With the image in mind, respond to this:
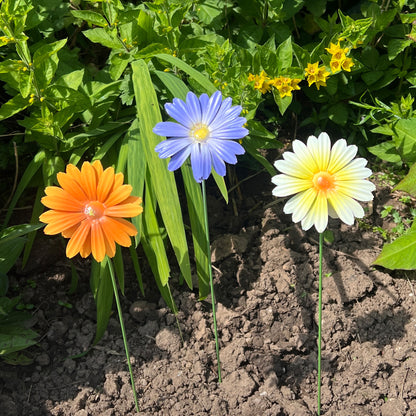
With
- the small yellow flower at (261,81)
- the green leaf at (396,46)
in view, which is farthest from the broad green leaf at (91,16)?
the green leaf at (396,46)

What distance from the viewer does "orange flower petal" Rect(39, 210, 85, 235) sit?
1.47m

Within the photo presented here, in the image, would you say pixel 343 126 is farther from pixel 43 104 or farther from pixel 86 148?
pixel 43 104

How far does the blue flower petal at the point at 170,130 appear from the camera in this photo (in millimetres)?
1513

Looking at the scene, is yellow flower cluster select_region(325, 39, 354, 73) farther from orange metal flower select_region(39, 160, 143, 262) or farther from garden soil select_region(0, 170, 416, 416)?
orange metal flower select_region(39, 160, 143, 262)

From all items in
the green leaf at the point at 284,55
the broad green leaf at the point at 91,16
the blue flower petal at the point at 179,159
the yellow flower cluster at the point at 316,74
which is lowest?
the blue flower petal at the point at 179,159

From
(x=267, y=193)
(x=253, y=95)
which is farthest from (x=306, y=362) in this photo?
(x=253, y=95)

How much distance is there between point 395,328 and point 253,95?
0.91 m

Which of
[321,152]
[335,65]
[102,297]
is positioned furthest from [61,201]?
[335,65]

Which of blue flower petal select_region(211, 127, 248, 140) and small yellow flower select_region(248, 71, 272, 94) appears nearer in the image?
blue flower petal select_region(211, 127, 248, 140)

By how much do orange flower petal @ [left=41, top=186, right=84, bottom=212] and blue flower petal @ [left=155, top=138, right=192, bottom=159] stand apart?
0.24 metres

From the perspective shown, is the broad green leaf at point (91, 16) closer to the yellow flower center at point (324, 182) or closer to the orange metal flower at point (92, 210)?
the orange metal flower at point (92, 210)

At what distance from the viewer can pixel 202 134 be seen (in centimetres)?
152

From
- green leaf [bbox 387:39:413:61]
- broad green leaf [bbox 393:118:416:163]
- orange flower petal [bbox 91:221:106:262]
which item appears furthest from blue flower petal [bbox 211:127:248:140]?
green leaf [bbox 387:39:413:61]

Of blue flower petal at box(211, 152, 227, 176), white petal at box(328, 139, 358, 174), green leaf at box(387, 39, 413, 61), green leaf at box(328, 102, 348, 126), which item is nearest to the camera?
blue flower petal at box(211, 152, 227, 176)
